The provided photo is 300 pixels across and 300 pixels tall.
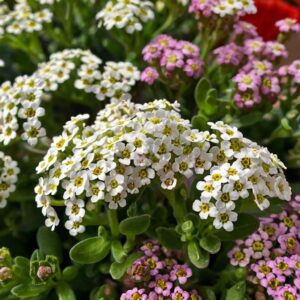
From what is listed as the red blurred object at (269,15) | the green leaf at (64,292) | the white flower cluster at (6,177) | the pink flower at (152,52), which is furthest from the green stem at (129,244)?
the red blurred object at (269,15)

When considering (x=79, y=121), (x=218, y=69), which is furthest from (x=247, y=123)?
(x=79, y=121)

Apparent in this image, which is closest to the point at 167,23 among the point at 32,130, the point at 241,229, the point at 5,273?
the point at 32,130

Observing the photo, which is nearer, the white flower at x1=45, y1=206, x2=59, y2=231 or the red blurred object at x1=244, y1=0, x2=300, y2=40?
the white flower at x1=45, y1=206, x2=59, y2=231

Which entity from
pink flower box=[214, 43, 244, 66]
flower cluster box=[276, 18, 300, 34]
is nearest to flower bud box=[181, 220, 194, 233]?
pink flower box=[214, 43, 244, 66]

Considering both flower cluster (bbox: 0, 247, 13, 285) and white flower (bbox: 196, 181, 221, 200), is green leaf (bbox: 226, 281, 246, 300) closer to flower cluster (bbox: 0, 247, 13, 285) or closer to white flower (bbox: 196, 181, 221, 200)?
white flower (bbox: 196, 181, 221, 200)

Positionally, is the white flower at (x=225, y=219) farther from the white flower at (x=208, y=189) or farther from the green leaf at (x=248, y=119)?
the green leaf at (x=248, y=119)

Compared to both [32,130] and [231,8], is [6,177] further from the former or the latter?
[231,8]

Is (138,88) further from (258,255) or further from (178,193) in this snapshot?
(258,255)
